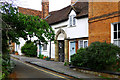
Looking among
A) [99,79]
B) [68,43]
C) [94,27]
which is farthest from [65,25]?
[99,79]

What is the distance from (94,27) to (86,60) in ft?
11.7

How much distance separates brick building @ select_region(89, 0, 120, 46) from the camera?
10.5 meters

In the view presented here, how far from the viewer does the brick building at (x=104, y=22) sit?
10469 mm

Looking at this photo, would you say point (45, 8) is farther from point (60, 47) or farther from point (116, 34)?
point (116, 34)

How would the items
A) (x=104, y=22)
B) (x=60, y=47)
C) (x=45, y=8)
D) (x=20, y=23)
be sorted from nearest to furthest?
(x=20, y=23) < (x=104, y=22) < (x=60, y=47) < (x=45, y=8)

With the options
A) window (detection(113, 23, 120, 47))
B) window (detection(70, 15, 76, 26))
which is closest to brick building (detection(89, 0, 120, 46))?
window (detection(113, 23, 120, 47))

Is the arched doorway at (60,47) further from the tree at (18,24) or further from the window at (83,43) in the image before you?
the tree at (18,24)

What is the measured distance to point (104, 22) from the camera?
445 inches

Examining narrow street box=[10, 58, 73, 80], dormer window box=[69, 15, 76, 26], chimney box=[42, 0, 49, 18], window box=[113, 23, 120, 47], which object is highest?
chimney box=[42, 0, 49, 18]

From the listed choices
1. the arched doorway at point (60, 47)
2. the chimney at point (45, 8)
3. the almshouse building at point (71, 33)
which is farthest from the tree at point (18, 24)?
the chimney at point (45, 8)

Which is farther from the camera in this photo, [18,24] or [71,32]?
[71,32]

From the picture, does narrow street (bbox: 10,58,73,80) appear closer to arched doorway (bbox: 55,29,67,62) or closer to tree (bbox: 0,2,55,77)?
tree (bbox: 0,2,55,77)

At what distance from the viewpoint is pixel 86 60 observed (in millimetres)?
10125

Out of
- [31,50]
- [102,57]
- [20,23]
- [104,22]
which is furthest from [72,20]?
[31,50]
